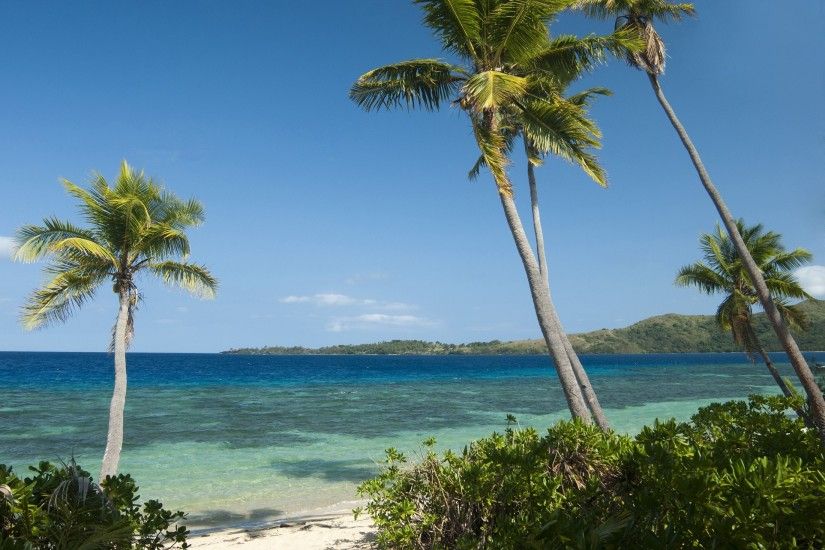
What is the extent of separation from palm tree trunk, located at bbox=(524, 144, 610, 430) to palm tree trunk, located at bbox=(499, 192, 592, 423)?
28cm

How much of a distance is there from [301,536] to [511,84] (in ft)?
27.6

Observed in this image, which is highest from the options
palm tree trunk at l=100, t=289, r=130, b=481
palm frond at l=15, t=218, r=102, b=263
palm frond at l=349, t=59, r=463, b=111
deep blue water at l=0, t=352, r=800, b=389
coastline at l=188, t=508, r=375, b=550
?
palm frond at l=349, t=59, r=463, b=111

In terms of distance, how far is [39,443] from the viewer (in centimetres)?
1906

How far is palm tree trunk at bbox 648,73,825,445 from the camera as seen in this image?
33.5 feet

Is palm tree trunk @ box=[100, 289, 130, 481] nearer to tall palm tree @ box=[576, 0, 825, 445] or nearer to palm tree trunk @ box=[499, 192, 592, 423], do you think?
palm tree trunk @ box=[499, 192, 592, 423]

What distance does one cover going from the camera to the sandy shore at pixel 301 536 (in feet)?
26.3

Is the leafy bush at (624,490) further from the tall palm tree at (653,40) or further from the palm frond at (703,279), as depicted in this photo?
the palm frond at (703,279)

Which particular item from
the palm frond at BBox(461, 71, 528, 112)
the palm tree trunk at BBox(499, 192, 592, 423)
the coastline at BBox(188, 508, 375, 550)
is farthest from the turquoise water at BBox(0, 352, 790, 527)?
the palm frond at BBox(461, 71, 528, 112)

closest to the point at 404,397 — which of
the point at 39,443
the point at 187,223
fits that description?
the point at 39,443

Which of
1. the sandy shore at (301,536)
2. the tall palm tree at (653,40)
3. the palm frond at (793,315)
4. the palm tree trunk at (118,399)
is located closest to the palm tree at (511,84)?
the tall palm tree at (653,40)

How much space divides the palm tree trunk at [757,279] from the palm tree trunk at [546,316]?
4.76 metres

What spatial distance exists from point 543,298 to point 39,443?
64.4 ft

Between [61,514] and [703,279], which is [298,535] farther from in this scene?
[703,279]

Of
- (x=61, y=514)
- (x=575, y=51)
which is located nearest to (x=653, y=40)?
(x=575, y=51)
